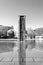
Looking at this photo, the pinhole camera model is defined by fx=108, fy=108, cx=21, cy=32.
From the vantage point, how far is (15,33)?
451 inches

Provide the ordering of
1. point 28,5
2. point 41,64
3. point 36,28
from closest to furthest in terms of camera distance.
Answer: point 41,64, point 28,5, point 36,28

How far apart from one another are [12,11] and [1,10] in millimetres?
1165

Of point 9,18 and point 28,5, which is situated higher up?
point 28,5

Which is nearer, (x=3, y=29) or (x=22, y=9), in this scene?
(x=22, y=9)

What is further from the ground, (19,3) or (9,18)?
(19,3)

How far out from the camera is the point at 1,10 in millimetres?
10891

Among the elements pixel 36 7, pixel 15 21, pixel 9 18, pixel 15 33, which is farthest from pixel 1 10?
pixel 36 7

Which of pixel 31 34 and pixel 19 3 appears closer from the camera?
pixel 19 3

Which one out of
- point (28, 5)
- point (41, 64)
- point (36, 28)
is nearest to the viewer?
point (41, 64)

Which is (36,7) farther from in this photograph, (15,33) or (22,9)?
(15,33)

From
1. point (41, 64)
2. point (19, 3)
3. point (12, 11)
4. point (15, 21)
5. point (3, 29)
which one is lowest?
point (41, 64)

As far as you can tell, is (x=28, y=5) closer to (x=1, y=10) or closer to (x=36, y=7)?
(x=36, y=7)

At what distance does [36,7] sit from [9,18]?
9.47 feet

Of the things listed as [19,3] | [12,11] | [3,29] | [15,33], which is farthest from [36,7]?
[3,29]
